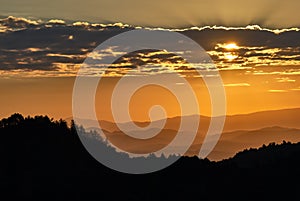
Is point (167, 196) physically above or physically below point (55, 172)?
below

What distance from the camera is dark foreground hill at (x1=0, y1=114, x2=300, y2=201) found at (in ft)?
492

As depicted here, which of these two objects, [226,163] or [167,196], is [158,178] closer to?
[167,196]

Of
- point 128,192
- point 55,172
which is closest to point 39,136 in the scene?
point 55,172

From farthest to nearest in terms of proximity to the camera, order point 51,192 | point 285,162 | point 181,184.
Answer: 1. point 285,162
2. point 181,184
3. point 51,192

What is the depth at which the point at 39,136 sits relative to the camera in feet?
567

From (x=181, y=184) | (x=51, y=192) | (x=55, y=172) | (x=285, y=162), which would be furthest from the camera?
(x=285, y=162)

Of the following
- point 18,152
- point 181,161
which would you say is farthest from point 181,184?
point 18,152

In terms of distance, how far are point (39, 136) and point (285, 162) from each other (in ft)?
233

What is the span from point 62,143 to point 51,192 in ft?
101

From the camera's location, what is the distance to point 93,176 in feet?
529

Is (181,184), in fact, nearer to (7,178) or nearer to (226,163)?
(226,163)

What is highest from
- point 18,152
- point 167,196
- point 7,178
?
point 18,152

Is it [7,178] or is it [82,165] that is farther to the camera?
[82,165]

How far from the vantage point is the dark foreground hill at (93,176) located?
149875 millimetres
